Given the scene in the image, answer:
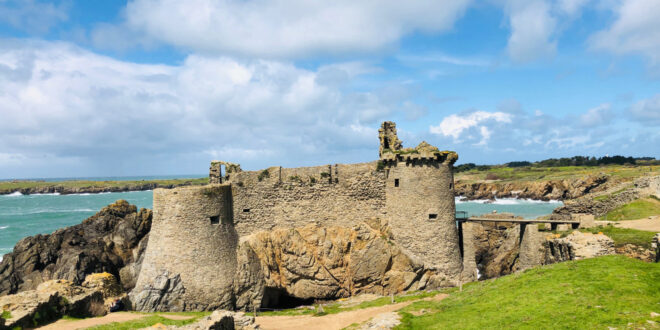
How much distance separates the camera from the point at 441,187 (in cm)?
2462

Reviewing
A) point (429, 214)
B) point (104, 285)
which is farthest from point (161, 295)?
point (429, 214)

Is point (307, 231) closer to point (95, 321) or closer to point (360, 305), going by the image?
point (360, 305)

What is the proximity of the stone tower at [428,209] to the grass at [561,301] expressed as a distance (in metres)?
7.36

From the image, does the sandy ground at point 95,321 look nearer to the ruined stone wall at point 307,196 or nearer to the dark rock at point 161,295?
the dark rock at point 161,295

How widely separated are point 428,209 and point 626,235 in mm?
10382

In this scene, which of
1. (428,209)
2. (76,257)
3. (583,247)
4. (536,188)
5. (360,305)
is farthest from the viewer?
(536,188)

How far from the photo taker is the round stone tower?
23.7 m

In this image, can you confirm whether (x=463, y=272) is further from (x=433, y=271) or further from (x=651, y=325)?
(x=651, y=325)

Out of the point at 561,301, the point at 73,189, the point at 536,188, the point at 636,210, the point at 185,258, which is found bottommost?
the point at 185,258

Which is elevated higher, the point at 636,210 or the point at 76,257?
the point at 636,210

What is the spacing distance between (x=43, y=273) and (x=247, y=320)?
23.2 meters

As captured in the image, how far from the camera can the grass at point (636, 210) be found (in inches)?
1177

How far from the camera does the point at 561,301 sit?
12.6 metres

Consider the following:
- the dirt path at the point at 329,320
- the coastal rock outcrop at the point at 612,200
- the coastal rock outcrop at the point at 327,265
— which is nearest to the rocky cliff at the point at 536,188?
the coastal rock outcrop at the point at 612,200
